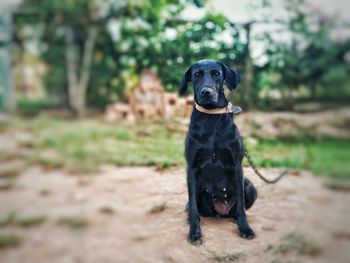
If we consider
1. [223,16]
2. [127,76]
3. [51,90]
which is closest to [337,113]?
[223,16]

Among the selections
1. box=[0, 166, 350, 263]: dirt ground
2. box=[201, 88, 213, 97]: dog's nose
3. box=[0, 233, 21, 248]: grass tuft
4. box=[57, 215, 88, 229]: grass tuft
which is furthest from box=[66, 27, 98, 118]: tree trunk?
box=[201, 88, 213, 97]: dog's nose

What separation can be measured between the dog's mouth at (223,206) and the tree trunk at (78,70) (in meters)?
1.22

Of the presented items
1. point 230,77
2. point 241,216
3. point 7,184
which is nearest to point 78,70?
point 7,184

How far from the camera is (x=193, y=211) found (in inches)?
55.9

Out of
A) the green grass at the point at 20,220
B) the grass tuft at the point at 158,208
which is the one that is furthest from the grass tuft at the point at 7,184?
the grass tuft at the point at 158,208

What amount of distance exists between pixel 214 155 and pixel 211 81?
0.79 ft

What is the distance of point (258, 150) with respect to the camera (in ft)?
4.84

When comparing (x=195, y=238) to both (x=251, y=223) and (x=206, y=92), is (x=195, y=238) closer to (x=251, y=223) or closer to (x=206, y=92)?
(x=251, y=223)

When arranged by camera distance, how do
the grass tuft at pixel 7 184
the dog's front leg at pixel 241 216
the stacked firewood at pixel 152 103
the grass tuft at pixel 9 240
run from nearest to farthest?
the dog's front leg at pixel 241 216 → the stacked firewood at pixel 152 103 → the grass tuft at pixel 9 240 → the grass tuft at pixel 7 184

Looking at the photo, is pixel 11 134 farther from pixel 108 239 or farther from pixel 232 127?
pixel 232 127

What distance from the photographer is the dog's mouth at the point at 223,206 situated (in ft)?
4.71

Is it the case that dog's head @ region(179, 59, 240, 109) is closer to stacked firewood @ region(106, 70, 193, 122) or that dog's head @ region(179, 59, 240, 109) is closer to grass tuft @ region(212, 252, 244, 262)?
stacked firewood @ region(106, 70, 193, 122)

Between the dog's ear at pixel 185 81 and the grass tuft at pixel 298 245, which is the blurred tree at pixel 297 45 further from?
the grass tuft at pixel 298 245

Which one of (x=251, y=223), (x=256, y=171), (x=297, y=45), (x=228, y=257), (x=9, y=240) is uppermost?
(x=297, y=45)
